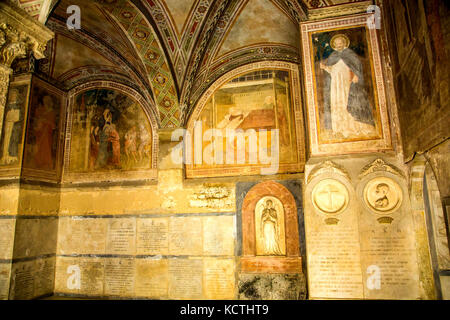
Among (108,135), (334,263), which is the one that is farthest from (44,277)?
(334,263)

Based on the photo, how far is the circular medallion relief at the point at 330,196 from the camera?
17.1 feet

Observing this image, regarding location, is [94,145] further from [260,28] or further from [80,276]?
[260,28]

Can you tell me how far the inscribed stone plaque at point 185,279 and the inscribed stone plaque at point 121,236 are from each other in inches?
50.1

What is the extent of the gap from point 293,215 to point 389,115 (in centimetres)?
327

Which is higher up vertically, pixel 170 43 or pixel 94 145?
pixel 170 43

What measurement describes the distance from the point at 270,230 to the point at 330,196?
2.63 m

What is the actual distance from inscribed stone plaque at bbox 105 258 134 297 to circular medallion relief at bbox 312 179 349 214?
214 inches

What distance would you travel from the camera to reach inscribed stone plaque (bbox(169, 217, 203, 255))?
7.95 meters

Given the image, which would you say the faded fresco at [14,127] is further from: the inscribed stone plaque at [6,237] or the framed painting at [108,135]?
the inscribed stone plaque at [6,237]

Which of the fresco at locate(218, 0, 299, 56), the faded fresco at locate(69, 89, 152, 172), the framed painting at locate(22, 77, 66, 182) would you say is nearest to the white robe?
the fresco at locate(218, 0, 299, 56)

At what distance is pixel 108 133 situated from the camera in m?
9.37

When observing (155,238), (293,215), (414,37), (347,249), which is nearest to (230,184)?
(293,215)

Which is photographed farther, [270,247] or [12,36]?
[270,247]

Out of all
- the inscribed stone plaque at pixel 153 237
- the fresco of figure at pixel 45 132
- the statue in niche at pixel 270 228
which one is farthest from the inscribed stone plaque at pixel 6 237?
the statue in niche at pixel 270 228
